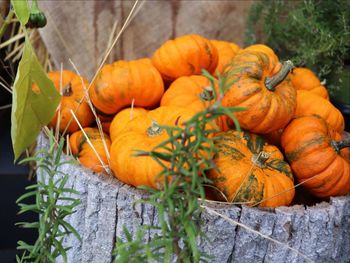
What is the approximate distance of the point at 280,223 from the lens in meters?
1.17

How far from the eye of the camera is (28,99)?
1.09 meters

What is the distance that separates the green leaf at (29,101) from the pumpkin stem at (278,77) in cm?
54

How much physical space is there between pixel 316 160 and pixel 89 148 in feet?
1.99

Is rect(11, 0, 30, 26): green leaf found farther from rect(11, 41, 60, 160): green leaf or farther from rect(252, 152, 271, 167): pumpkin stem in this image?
rect(252, 152, 271, 167): pumpkin stem

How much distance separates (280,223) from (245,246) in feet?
0.31

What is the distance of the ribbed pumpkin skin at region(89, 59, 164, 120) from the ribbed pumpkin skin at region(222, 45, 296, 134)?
0.24m

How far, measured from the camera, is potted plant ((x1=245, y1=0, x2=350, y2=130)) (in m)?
1.71

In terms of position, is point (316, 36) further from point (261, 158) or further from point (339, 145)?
point (261, 158)

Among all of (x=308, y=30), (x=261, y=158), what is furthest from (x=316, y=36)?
(x=261, y=158)

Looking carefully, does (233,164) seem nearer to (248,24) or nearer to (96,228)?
(96,228)

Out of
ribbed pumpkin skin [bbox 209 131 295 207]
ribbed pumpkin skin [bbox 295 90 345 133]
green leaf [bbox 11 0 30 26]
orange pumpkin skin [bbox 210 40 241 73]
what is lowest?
ribbed pumpkin skin [bbox 209 131 295 207]

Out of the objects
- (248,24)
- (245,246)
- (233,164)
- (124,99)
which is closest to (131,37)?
(248,24)

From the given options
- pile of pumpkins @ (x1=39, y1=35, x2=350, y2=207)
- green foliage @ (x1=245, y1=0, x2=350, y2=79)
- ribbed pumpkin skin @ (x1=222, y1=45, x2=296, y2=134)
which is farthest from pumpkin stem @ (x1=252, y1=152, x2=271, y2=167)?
green foliage @ (x1=245, y1=0, x2=350, y2=79)

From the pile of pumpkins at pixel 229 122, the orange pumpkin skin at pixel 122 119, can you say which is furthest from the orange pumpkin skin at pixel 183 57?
the orange pumpkin skin at pixel 122 119
